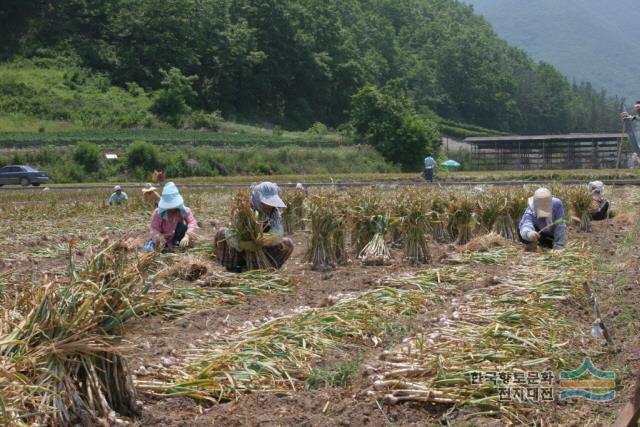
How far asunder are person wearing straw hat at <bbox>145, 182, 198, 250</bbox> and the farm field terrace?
458 mm

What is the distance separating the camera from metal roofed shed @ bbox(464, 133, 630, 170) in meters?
50.6

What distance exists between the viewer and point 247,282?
838 cm

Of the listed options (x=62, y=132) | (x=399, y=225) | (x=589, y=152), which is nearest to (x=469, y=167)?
(x=589, y=152)

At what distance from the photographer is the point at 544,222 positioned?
10539 mm

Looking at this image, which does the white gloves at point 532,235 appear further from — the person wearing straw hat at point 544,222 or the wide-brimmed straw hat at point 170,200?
the wide-brimmed straw hat at point 170,200

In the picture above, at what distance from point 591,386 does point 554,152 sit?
1949 inches

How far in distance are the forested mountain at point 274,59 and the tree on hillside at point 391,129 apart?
18.1 ft

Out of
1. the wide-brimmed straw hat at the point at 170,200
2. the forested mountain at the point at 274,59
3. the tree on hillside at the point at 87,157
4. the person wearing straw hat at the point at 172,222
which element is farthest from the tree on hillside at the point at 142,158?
A: the wide-brimmed straw hat at the point at 170,200

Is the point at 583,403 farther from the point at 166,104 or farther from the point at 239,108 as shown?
the point at 239,108

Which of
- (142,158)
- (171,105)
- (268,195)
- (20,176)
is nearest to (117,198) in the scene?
(268,195)

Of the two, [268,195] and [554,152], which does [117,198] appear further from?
[554,152]

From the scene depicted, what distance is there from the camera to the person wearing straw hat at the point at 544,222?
1018 cm

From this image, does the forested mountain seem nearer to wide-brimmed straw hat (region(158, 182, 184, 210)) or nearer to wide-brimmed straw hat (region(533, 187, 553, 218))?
wide-brimmed straw hat (region(158, 182, 184, 210))

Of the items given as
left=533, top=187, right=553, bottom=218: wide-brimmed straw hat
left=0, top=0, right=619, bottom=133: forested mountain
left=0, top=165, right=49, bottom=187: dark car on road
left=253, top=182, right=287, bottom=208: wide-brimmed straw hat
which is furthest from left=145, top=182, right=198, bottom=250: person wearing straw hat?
left=0, top=0, right=619, bottom=133: forested mountain
